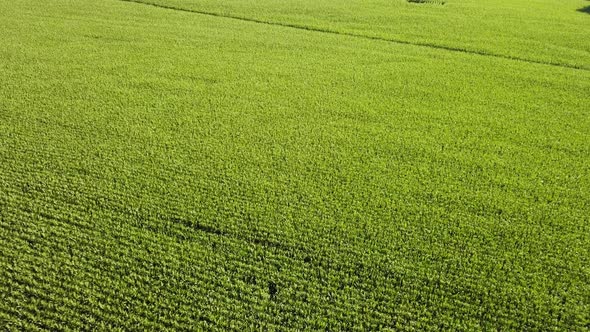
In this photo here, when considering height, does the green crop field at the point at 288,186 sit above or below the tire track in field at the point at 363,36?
below

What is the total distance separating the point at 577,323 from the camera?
3092mm

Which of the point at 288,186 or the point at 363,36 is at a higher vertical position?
the point at 363,36

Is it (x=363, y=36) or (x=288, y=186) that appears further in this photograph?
(x=363, y=36)

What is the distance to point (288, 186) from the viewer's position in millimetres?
4312

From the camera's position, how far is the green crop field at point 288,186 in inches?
125

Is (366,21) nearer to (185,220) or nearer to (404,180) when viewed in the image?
(404,180)

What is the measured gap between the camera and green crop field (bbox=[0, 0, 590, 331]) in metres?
3.17

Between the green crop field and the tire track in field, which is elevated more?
the tire track in field

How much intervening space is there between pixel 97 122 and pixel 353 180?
3.30m

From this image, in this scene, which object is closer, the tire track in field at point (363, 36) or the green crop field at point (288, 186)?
the green crop field at point (288, 186)

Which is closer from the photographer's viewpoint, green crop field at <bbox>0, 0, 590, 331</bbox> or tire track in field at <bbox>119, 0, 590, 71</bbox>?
green crop field at <bbox>0, 0, 590, 331</bbox>

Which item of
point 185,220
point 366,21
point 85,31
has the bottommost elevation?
point 185,220

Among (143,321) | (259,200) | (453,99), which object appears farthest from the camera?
(453,99)

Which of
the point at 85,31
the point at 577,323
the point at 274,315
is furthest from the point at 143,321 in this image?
the point at 85,31
